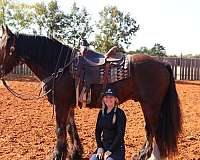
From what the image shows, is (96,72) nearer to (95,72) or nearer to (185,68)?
(95,72)

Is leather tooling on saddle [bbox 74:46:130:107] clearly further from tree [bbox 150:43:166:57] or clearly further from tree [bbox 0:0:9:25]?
tree [bbox 150:43:166:57]

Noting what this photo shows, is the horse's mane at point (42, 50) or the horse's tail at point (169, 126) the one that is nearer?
the horse's tail at point (169, 126)

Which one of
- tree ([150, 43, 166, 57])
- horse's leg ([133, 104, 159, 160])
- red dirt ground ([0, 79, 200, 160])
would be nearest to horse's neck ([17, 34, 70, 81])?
red dirt ground ([0, 79, 200, 160])

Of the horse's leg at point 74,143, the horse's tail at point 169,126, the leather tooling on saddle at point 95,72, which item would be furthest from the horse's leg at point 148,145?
the horse's leg at point 74,143

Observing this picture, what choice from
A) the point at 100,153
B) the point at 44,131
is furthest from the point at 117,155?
the point at 44,131

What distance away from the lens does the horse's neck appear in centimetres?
568

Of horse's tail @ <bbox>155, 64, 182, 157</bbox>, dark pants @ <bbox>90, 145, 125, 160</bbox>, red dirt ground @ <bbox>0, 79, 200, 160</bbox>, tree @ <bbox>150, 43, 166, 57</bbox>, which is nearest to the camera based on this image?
dark pants @ <bbox>90, 145, 125, 160</bbox>

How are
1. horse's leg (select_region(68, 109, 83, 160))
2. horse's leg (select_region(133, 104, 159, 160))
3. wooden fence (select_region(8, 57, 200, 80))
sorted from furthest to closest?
wooden fence (select_region(8, 57, 200, 80)), horse's leg (select_region(68, 109, 83, 160)), horse's leg (select_region(133, 104, 159, 160))

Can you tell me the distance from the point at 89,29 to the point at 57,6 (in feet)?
9.52

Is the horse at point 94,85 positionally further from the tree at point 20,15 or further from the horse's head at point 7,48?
the tree at point 20,15

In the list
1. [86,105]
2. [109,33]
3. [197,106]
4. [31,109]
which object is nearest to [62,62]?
[86,105]

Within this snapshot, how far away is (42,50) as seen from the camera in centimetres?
571

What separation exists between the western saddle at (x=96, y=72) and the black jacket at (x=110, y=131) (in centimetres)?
117

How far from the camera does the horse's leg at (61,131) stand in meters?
5.50
